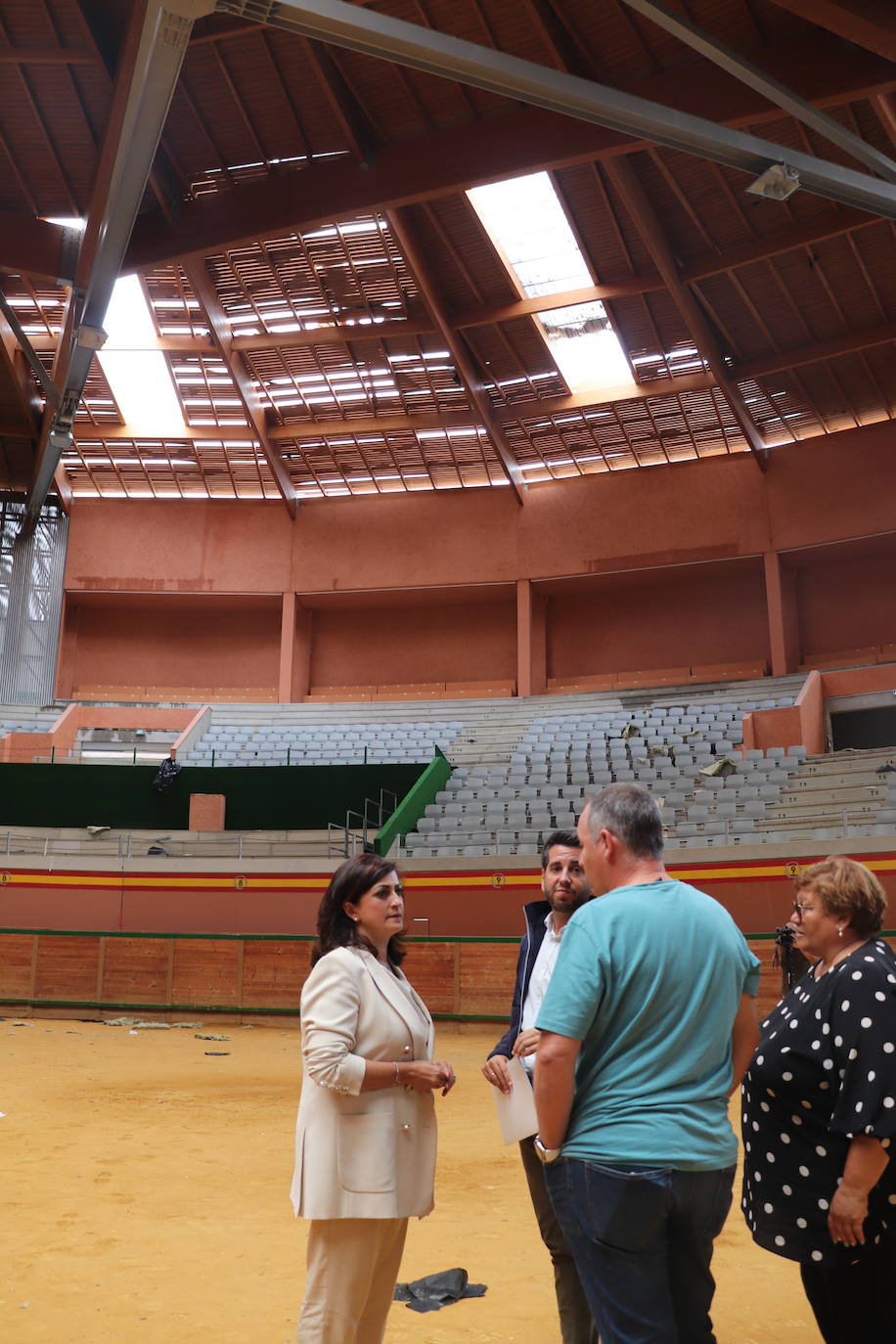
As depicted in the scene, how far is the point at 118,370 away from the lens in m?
26.8

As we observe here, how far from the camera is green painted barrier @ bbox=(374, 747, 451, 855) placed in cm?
1897

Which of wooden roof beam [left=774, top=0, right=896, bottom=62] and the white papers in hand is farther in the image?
wooden roof beam [left=774, top=0, right=896, bottom=62]

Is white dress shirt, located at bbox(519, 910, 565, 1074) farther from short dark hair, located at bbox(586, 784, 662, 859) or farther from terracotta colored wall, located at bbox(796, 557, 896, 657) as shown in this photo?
terracotta colored wall, located at bbox(796, 557, 896, 657)

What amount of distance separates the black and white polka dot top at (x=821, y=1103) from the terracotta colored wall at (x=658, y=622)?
25.9 m

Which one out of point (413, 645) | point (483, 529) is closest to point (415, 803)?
point (483, 529)

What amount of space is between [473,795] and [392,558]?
10.8 metres

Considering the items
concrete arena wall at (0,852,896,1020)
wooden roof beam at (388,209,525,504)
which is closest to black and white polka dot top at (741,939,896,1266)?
concrete arena wall at (0,852,896,1020)

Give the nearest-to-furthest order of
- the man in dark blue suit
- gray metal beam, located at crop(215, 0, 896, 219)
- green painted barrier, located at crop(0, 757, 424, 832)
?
the man in dark blue suit → gray metal beam, located at crop(215, 0, 896, 219) → green painted barrier, located at crop(0, 757, 424, 832)

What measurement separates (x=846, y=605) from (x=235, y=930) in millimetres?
17692

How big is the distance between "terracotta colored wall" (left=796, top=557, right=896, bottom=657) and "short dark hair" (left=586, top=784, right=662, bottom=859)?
85.5ft

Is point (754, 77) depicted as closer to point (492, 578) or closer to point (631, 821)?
point (631, 821)

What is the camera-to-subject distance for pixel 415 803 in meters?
20.1

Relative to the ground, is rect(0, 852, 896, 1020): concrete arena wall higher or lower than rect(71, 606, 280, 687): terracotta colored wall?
lower

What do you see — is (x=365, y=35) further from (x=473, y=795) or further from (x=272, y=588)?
(x=272, y=588)
